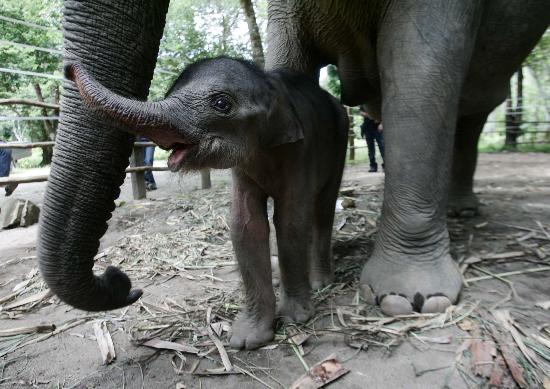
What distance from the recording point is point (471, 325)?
5.98 ft

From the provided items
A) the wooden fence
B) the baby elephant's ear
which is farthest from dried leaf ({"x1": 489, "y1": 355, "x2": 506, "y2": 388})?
the wooden fence

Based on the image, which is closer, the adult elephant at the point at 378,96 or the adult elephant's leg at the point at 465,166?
the adult elephant at the point at 378,96

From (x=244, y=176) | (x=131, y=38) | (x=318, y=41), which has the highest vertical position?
(x=318, y=41)

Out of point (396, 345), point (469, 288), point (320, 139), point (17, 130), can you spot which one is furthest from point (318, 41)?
point (17, 130)

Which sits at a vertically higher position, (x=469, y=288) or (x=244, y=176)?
(x=244, y=176)

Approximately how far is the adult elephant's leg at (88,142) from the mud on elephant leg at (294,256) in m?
0.71

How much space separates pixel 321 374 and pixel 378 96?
1965 millimetres

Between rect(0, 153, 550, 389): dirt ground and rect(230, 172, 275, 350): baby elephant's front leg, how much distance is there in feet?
0.31

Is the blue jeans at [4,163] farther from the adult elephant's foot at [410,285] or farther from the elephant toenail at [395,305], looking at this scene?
the elephant toenail at [395,305]

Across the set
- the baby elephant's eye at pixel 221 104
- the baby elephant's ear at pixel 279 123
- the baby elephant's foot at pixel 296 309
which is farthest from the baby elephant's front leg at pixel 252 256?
the baby elephant's eye at pixel 221 104

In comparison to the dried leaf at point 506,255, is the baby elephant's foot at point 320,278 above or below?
above

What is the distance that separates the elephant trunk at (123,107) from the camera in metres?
1.19

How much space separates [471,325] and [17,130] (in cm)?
2173

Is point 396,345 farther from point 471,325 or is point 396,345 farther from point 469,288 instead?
point 469,288
